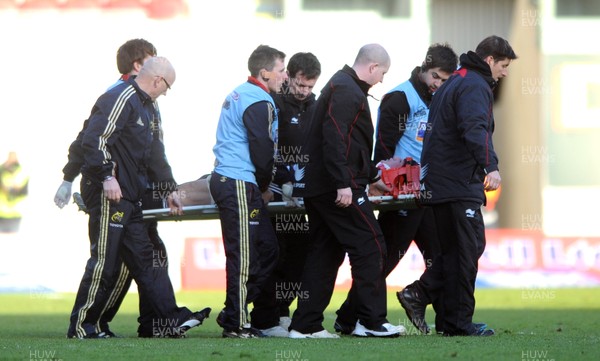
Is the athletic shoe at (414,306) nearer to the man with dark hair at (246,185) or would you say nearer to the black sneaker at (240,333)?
the man with dark hair at (246,185)

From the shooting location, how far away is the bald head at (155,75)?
9.69m

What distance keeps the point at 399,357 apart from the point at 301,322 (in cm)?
175

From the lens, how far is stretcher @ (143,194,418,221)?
994 centimetres

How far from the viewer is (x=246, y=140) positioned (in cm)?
970

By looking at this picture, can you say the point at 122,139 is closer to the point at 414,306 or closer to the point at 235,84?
the point at 414,306

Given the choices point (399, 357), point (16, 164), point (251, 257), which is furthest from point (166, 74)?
point (16, 164)

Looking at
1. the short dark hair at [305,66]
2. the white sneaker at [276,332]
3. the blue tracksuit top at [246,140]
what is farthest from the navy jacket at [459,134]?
the white sneaker at [276,332]

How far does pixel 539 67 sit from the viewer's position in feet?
96.5

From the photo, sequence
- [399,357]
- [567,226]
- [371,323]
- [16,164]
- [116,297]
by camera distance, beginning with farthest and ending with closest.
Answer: [567,226], [16,164], [116,297], [371,323], [399,357]

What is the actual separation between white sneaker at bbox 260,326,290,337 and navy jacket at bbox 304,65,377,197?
53.1 inches

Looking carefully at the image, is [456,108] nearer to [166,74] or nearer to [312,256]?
[312,256]

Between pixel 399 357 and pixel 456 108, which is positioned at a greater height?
pixel 456 108

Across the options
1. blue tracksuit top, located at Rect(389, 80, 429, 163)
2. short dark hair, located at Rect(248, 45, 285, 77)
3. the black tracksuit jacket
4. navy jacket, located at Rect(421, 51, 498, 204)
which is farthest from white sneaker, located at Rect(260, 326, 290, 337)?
short dark hair, located at Rect(248, 45, 285, 77)

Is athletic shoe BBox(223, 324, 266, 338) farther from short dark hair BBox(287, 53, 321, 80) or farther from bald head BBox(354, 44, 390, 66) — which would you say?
bald head BBox(354, 44, 390, 66)
